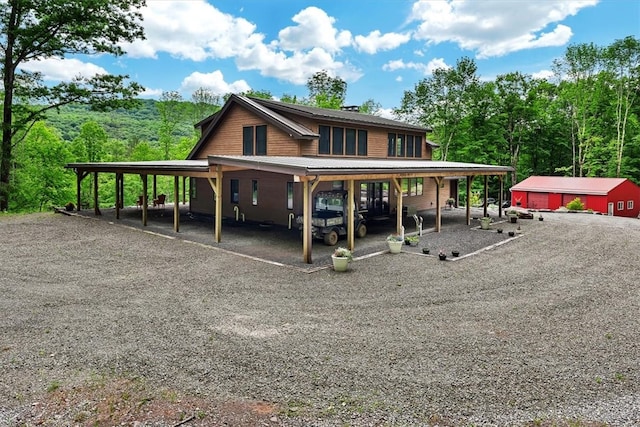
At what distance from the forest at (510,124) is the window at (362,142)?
2125cm

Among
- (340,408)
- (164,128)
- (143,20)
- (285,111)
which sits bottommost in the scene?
(340,408)

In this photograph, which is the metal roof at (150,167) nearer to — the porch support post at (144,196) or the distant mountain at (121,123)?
the porch support post at (144,196)

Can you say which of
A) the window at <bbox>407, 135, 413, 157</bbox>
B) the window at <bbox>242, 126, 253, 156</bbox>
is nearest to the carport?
the window at <bbox>242, 126, 253, 156</bbox>

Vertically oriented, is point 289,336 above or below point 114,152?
below

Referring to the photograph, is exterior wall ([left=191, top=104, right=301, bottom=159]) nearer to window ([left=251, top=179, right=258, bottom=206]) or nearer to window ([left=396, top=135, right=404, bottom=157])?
window ([left=251, top=179, right=258, bottom=206])

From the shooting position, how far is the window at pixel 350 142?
18.8m

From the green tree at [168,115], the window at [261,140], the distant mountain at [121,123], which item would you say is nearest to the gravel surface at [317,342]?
the window at [261,140]

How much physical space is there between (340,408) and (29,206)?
1284 inches

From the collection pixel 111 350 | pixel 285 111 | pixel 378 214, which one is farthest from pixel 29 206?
pixel 111 350

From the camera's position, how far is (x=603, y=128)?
3728 cm

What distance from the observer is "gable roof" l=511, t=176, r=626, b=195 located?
27188 mm

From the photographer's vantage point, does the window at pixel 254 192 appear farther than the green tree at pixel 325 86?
No

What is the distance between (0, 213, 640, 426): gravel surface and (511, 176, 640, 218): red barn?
1797 centimetres

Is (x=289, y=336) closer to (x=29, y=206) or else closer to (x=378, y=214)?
(x=378, y=214)
